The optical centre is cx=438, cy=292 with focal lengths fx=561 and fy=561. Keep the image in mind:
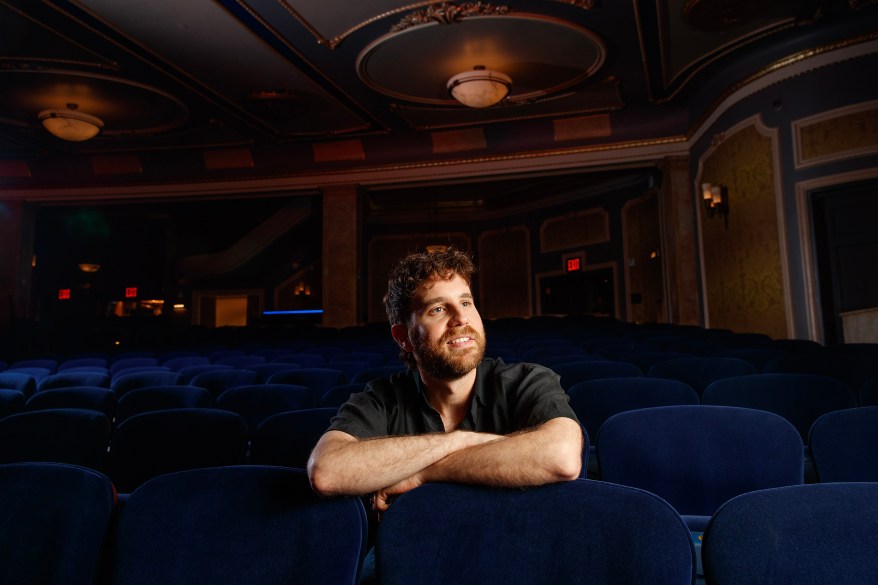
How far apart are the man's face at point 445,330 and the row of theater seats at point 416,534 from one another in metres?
0.42

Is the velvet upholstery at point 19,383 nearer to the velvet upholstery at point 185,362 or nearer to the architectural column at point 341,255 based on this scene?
the velvet upholstery at point 185,362

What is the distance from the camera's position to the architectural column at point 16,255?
1089 centimetres

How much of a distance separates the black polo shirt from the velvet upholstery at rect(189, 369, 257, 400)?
8.46ft

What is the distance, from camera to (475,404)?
5.20 feet

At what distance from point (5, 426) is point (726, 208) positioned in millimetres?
8201

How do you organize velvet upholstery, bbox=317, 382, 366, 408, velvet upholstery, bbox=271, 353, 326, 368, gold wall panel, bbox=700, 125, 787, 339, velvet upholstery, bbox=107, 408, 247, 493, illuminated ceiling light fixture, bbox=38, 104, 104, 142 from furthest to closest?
illuminated ceiling light fixture, bbox=38, 104, 104, 142
gold wall panel, bbox=700, 125, 787, 339
velvet upholstery, bbox=271, 353, 326, 368
velvet upholstery, bbox=317, 382, 366, 408
velvet upholstery, bbox=107, 408, 247, 493

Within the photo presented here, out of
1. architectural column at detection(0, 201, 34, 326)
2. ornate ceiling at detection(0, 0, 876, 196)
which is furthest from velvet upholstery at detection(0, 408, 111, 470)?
architectural column at detection(0, 201, 34, 326)

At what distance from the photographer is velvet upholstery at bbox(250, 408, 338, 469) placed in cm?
210

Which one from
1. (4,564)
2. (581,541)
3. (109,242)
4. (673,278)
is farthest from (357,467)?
(109,242)

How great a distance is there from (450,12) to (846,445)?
5.99 metres

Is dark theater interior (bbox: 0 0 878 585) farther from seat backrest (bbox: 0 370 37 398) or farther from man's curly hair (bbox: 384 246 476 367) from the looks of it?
man's curly hair (bbox: 384 246 476 367)

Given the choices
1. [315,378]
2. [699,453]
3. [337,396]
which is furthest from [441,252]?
[315,378]

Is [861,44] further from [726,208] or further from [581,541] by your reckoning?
[581,541]

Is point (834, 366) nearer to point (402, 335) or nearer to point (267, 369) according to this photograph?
point (402, 335)
